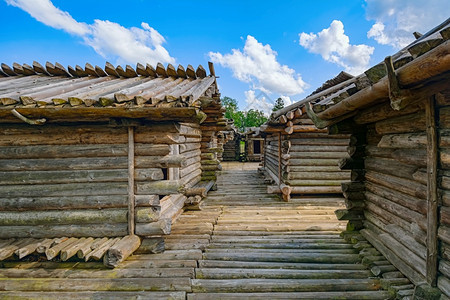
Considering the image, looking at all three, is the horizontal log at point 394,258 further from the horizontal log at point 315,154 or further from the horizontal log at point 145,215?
the horizontal log at point 145,215

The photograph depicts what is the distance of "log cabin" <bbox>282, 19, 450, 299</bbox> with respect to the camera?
7.43 ft

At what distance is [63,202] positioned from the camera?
4.19 meters

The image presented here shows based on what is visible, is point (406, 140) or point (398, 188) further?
point (398, 188)

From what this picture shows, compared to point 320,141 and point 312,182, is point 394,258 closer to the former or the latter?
point 312,182

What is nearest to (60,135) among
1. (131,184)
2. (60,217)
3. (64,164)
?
(64,164)

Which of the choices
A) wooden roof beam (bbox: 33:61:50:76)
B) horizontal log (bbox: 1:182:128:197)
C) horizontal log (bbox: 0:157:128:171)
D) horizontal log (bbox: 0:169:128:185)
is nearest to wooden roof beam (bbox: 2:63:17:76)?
wooden roof beam (bbox: 33:61:50:76)

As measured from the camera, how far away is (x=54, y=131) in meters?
4.21

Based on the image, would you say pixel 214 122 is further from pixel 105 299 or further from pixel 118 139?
pixel 105 299

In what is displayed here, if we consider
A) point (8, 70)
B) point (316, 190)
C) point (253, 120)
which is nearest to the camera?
point (8, 70)

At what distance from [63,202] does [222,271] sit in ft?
11.2

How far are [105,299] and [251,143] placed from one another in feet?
74.5

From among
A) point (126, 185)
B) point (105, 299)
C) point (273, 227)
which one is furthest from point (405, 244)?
point (126, 185)

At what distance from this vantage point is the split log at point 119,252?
12.0 feet

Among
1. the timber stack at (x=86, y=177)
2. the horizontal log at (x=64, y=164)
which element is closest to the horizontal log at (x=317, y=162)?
the timber stack at (x=86, y=177)
